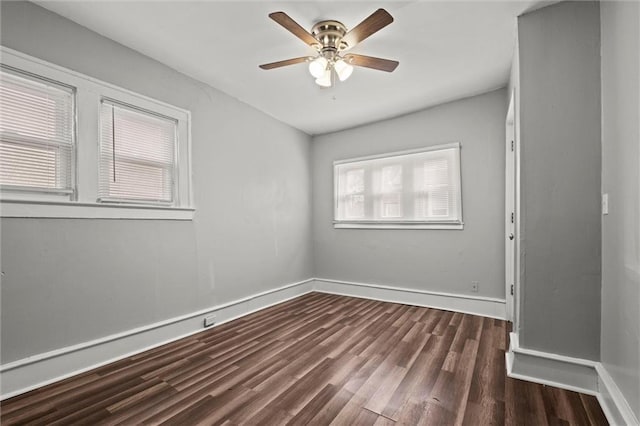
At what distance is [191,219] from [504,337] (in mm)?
3380

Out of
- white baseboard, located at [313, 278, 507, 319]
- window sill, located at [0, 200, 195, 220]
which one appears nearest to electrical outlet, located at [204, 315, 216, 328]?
window sill, located at [0, 200, 195, 220]

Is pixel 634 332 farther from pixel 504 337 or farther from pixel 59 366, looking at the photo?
pixel 59 366

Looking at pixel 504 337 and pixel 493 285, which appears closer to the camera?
pixel 504 337

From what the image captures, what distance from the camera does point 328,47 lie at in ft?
7.25

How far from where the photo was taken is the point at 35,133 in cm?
200

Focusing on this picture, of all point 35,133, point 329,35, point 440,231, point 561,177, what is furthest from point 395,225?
point 35,133

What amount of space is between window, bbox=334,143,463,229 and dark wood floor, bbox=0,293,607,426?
1501mm

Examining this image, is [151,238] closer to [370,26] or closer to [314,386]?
[314,386]

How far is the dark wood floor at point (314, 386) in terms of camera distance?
1.66 meters

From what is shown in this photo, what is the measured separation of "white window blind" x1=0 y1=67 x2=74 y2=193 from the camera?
1.89 metres

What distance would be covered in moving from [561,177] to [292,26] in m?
2.14

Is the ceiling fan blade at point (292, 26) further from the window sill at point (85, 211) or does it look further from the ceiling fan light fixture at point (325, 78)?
the window sill at point (85, 211)

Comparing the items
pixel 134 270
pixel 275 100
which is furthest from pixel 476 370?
pixel 275 100

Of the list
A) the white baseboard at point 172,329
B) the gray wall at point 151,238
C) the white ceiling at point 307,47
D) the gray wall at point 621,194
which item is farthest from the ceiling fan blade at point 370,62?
the white baseboard at point 172,329
